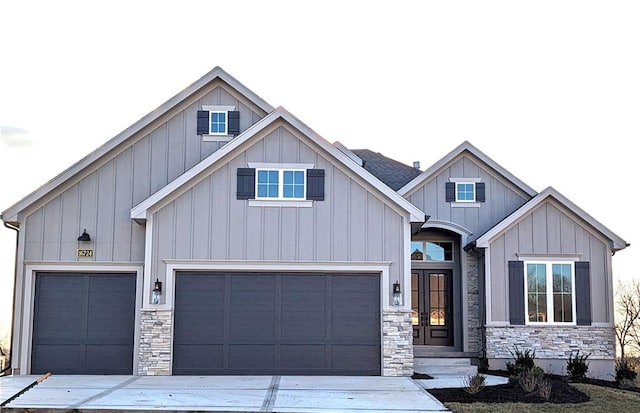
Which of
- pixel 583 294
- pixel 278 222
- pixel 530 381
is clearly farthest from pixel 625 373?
pixel 278 222

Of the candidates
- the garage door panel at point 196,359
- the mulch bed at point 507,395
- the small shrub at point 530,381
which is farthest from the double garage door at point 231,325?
the small shrub at point 530,381

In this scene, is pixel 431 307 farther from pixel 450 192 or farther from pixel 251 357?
pixel 251 357

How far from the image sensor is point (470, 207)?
65.9 feet

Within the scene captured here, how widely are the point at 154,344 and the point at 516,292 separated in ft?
27.2

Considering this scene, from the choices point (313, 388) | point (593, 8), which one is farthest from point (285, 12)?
point (313, 388)

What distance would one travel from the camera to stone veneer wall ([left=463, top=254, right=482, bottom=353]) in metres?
19.3

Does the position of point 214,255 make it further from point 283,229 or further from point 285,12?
point 285,12

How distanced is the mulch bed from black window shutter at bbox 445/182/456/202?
21.0ft

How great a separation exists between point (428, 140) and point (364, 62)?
316 inches

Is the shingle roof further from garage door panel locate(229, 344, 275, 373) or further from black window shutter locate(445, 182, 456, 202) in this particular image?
garage door panel locate(229, 344, 275, 373)

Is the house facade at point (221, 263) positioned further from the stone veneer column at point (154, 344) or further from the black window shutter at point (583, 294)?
the black window shutter at point (583, 294)

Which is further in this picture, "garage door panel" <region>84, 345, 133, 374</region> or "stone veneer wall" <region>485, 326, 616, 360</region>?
"stone veneer wall" <region>485, 326, 616, 360</region>

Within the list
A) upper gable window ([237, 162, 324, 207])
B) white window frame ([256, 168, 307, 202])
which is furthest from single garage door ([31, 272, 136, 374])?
white window frame ([256, 168, 307, 202])

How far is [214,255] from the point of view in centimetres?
1617
